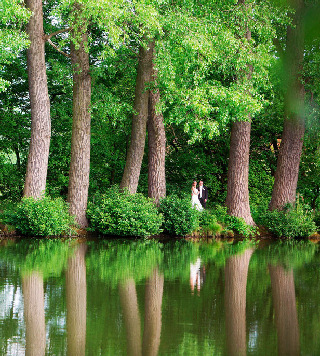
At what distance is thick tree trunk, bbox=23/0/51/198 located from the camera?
20.2m

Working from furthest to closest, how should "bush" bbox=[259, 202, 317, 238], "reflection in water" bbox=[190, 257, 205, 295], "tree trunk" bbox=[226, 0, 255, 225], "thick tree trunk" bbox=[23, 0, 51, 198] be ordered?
"bush" bbox=[259, 202, 317, 238], "tree trunk" bbox=[226, 0, 255, 225], "thick tree trunk" bbox=[23, 0, 51, 198], "reflection in water" bbox=[190, 257, 205, 295]

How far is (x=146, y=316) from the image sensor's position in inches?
327

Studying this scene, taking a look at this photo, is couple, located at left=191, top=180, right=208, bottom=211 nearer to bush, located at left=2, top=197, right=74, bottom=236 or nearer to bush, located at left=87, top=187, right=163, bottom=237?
bush, located at left=87, top=187, right=163, bottom=237

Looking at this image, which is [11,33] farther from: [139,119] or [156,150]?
[156,150]

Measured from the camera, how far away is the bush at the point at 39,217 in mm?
19562

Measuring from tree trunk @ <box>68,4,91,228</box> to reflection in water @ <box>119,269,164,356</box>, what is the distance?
10075mm

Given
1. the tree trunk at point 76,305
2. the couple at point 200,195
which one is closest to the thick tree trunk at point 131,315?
the tree trunk at point 76,305

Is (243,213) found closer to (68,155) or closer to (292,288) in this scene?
(68,155)

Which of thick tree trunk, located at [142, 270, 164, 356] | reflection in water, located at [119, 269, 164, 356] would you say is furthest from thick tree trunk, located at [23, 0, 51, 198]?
reflection in water, located at [119, 269, 164, 356]

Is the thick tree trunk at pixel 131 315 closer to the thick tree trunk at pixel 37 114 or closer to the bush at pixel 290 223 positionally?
the thick tree trunk at pixel 37 114

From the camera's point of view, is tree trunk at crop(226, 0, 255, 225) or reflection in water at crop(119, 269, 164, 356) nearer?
reflection in water at crop(119, 269, 164, 356)

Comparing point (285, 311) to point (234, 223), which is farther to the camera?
point (234, 223)

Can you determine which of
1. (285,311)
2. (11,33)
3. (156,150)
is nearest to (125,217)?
(156,150)

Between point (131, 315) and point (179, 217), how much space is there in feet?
44.2
